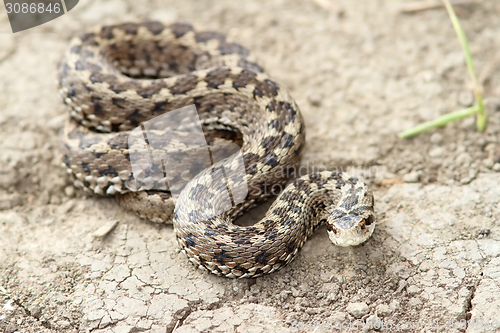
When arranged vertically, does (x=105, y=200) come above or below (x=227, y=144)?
below

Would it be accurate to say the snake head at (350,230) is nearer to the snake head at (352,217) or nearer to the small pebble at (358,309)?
the snake head at (352,217)

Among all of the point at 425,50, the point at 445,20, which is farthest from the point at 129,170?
the point at 445,20

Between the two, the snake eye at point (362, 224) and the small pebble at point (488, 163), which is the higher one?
the snake eye at point (362, 224)

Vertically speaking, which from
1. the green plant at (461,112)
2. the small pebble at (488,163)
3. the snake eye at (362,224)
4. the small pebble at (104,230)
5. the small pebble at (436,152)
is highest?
the green plant at (461,112)

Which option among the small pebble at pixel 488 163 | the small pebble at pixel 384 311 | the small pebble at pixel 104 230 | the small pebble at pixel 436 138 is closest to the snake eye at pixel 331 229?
the small pebble at pixel 384 311

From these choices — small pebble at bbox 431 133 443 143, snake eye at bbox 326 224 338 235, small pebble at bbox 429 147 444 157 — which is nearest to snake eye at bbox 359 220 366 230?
snake eye at bbox 326 224 338 235

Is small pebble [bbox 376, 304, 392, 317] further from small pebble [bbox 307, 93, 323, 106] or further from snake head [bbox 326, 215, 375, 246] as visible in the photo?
small pebble [bbox 307, 93, 323, 106]

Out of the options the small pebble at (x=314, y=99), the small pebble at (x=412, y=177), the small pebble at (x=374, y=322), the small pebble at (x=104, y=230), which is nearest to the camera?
the small pebble at (x=374, y=322)

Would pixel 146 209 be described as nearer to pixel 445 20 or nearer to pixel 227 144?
pixel 227 144
